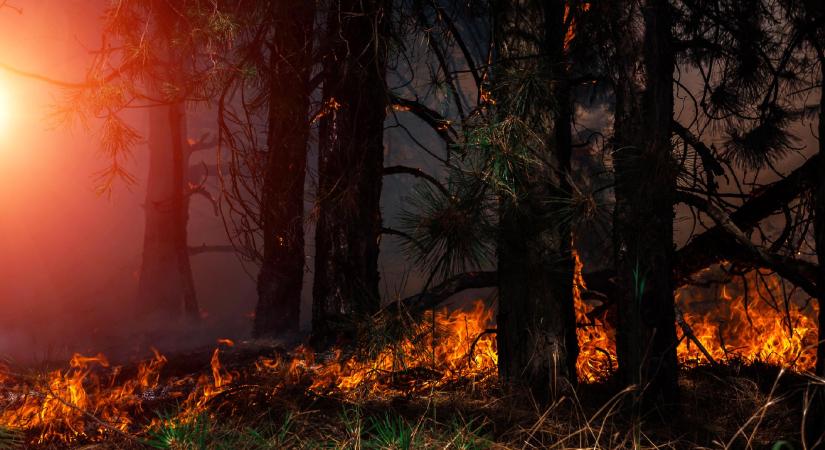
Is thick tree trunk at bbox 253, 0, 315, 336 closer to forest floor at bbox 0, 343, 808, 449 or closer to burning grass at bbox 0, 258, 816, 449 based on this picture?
burning grass at bbox 0, 258, 816, 449

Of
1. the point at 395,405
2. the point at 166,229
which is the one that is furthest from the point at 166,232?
the point at 395,405

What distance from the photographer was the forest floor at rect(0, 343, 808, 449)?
137 inches

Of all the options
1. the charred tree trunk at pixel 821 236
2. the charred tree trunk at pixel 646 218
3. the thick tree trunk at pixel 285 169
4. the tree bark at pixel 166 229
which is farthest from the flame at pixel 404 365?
the tree bark at pixel 166 229

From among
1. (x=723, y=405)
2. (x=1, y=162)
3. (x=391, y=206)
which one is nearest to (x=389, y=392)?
(x=723, y=405)

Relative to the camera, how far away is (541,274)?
14.6 ft

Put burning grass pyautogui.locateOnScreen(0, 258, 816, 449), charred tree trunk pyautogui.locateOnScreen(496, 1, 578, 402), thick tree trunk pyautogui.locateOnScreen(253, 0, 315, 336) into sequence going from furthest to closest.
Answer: thick tree trunk pyautogui.locateOnScreen(253, 0, 315, 336) → charred tree trunk pyautogui.locateOnScreen(496, 1, 578, 402) → burning grass pyautogui.locateOnScreen(0, 258, 816, 449)

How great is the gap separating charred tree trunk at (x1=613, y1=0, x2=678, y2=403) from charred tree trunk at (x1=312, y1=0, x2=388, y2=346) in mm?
2458

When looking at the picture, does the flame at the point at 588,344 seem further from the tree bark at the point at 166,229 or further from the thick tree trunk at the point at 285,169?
the tree bark at the point at 166,229

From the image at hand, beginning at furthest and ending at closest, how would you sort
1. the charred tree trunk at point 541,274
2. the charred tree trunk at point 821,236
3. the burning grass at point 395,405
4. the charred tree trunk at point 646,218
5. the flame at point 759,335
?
the flame at point 759,335 < the charred tree trunk at point 541,274 < the charred tree trunk at point 646,218 < the burning grass at point 395,405 < the charred tree trunk at point 821,236

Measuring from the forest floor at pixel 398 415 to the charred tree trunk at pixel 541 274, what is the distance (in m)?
0.20

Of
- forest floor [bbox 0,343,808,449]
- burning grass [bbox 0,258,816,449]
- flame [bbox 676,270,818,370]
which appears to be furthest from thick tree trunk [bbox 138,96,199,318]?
flame [bbox 676,270,818,370]

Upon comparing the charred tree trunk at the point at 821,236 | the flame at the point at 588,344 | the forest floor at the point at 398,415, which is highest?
the charred tree trunk at the point at 821,236

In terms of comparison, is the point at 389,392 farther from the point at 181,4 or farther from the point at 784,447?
the point at 181,4

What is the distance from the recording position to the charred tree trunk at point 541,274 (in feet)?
14.4
